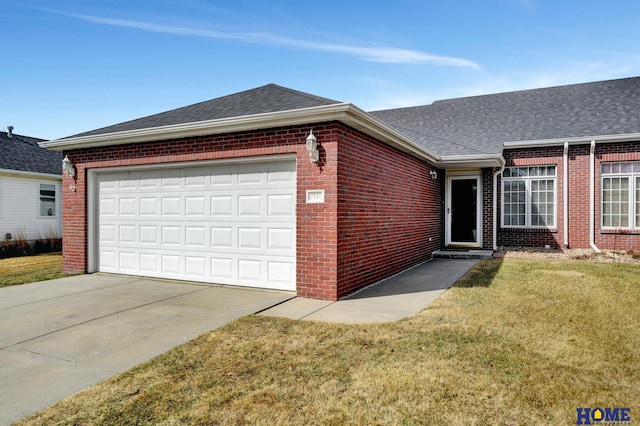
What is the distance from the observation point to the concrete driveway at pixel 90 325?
136 inches

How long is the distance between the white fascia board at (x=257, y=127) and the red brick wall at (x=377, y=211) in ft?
0.97

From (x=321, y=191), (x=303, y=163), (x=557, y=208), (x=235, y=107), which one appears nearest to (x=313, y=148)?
(x=303, y=163)

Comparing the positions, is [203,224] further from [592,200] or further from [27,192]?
[27,192]

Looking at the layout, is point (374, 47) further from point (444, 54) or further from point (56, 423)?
point (56, 423)

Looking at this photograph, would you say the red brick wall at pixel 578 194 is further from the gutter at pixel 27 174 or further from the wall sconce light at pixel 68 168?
the gutter at pixel 27 174

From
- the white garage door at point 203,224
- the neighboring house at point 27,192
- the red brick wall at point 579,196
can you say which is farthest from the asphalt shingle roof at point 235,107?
the red brick wall at point 579,196

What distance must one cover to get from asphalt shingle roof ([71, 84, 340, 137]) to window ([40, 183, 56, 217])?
9470mm

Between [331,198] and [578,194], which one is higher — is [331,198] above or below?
below

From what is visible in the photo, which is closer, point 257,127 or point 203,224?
point 257,127

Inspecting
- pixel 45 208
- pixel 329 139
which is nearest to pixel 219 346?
pixel 329 139

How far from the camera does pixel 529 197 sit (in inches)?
528

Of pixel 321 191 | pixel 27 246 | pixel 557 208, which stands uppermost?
pixel 321 191

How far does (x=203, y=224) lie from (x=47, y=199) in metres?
13.1

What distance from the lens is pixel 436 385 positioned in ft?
10.6
